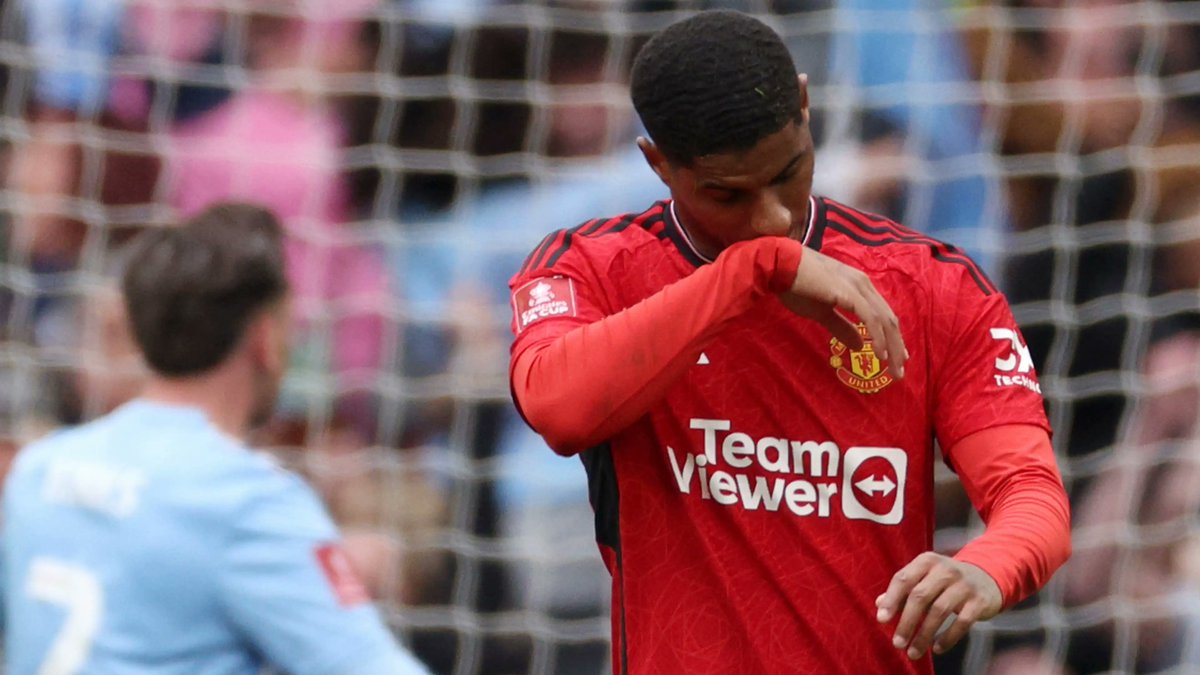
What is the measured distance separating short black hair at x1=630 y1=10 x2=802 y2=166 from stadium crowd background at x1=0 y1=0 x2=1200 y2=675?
202cm

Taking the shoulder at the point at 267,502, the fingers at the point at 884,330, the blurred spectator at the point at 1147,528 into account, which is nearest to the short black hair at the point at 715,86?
the fingers at the point at 884,330

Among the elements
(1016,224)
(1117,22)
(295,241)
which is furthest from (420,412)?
(1117,22)

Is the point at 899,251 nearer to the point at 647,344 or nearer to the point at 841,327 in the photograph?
the point at 841,327

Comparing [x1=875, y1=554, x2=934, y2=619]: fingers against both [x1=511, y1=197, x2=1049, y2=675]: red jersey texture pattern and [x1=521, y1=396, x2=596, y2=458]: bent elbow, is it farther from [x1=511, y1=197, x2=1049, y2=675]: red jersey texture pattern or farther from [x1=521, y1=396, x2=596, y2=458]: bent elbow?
[x1=521, y1=396, x2=596, y2=458]: bent elbow

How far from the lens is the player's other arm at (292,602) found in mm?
1669

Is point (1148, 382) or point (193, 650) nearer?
point (193, 650)

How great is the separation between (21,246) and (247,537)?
290 cm

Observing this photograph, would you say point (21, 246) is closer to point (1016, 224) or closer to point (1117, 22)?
point (1016, 224)

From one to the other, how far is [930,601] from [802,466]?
1.16ft

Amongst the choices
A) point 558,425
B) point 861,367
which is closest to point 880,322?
point 861,367

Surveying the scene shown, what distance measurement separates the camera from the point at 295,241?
4277 millimetres

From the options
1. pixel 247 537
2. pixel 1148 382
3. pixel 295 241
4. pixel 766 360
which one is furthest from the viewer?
pixel 295 241

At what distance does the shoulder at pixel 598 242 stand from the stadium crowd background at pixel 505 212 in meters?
1.85

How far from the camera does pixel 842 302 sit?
1.97 meters
